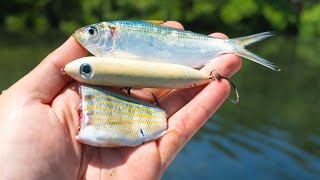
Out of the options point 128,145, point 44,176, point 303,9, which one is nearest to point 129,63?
point 128,145

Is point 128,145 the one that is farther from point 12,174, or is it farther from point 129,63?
point 12,174

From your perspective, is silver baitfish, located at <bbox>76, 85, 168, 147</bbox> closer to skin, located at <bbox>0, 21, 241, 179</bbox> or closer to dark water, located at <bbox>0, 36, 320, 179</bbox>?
skin, located at <bbox>0, 21, 241, 179</bbox>

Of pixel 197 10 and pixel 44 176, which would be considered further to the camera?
pixel 197 10

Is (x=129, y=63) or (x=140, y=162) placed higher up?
(x=129, y=63)

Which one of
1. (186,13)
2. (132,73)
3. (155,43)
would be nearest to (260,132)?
(155,43)

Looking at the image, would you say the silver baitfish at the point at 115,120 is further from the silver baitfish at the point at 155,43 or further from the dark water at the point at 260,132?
the dark water at the point at 260,132

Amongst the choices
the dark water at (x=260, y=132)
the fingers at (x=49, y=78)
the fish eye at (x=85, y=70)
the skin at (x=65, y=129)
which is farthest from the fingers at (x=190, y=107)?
the dark water at (x=260, y=132)

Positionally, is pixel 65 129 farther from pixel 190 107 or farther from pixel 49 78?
pixel 190 107

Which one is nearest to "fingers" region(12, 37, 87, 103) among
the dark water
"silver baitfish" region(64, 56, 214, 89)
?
"silver baitfish" region(64, 56, 214, 89)
